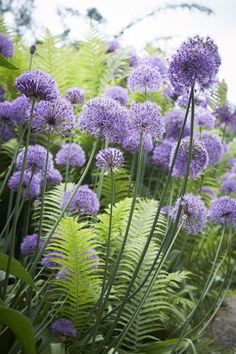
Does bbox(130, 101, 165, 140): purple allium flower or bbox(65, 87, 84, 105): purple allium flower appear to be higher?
bbox(65, 87, 84, 105): purple allium flower

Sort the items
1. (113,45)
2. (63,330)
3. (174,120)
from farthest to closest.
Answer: (113,45)
(174,120)
(63,330)

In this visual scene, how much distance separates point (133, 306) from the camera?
5.45 ft

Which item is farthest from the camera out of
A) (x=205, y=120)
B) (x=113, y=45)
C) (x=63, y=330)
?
(x=113, y=45)

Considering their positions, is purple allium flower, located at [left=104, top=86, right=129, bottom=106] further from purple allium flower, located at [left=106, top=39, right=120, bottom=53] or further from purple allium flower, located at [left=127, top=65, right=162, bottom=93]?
purple allium flower, located at [left=106, top=39, right=120, bottom=53]

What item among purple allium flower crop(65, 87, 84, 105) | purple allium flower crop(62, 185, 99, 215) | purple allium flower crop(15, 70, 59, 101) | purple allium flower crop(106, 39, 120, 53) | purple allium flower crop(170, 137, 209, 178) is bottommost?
purple allium flower crop(62, 185, 99, 215)

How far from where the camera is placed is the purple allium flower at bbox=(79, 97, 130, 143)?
122 cm

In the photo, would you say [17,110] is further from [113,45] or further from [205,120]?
Result: [113,45]

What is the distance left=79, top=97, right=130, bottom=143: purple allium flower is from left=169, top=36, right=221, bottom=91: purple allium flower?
185 mm

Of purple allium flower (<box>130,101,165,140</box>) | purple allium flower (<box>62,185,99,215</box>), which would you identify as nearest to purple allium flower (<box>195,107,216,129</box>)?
purple allium flower (<box>62,185,99,215</box>)

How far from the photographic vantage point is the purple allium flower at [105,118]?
122 centimetres

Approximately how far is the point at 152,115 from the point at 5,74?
6.22ft

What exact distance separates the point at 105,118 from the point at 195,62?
280mm

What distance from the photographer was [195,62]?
107 cm

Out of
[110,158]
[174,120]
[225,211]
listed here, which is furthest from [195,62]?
[174,120]
